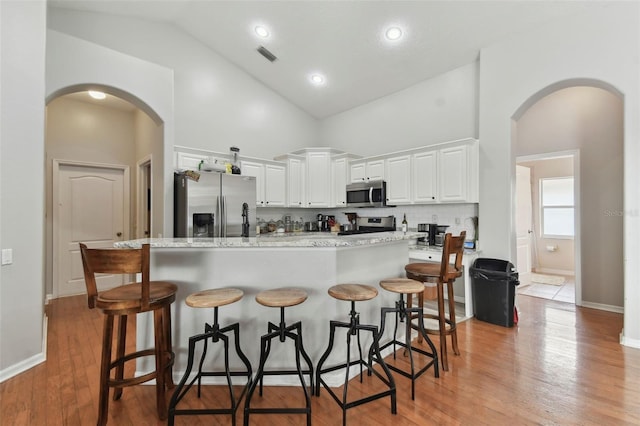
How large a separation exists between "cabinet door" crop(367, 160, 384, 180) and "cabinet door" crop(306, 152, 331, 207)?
81cm

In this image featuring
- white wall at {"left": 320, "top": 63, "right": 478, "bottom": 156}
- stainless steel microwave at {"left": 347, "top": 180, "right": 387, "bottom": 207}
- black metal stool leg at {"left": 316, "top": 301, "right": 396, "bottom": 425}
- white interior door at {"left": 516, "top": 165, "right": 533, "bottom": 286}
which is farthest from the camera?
white interior door at {"left": 516, "top": 165, "right": 533, "bottom": 286}

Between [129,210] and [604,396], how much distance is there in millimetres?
6861

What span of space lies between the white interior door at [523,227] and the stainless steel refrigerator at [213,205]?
16.2 feet

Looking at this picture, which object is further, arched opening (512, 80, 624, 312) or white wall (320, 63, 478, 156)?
white wall (320, 63, 478, 156)

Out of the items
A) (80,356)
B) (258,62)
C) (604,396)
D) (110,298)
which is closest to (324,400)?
(110,298)

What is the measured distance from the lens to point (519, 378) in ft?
7.72

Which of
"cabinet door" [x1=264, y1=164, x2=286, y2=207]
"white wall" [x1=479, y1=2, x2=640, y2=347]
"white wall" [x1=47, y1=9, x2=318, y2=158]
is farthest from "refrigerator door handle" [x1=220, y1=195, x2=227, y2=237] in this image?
"white wall" [x1=479, y1=2, x2=640, y2=347]

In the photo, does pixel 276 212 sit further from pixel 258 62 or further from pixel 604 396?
pixel 604 396

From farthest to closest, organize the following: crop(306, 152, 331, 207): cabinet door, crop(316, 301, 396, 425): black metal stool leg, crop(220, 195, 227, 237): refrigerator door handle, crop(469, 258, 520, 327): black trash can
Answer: crop(306, 152, 331, 207): cabinet door < crop(220, 195, 227, 237): refrigerator door handle < crop(469, 258, 520, 327): black trash can < crop(316, 301, 396, 425): black metal stool leg

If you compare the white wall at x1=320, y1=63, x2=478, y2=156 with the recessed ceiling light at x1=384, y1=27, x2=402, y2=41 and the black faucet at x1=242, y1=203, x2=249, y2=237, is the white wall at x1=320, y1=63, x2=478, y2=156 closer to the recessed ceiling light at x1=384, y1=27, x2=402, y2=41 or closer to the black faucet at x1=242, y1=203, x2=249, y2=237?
the recessed ceiling light at x1=384, y1=27, x2=402, y2=41

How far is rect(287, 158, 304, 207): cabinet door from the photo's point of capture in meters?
5.51

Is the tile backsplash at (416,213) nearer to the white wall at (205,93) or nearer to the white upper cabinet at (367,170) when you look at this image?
the white upper cabinet at (367,170)

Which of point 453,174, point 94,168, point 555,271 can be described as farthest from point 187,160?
point 555,271

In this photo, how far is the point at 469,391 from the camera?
2.18 metres
